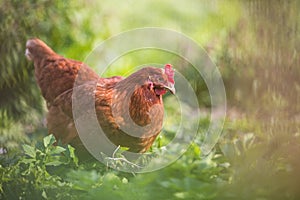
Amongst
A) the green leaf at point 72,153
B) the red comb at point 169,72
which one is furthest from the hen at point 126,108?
the green leaf at point 72,153

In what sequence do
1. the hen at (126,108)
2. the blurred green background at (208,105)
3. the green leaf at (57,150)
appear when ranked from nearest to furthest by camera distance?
the blurred green background at (208,105)
the green leaf at (57,150)
the hen at (126,108)

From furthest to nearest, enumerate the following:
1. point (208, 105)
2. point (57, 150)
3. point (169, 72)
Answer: point (208, 105) → point (169, 72) → point (57, 150)

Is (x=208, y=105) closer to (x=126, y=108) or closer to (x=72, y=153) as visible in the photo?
(x=126, y=108)

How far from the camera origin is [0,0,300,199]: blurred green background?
2.24 metres

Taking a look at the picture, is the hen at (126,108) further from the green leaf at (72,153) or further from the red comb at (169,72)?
the green leaf at (72,153)

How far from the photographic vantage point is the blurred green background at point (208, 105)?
2238 mm

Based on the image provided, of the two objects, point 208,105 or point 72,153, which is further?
point 208,105

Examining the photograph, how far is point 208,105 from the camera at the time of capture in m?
3.84

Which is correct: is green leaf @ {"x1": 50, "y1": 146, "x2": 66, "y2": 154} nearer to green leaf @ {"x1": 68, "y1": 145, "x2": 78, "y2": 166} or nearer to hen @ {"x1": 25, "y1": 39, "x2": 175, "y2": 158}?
green leaf @ {"x1": 68, "y1": 145, "x2": 78, "y2": 166}

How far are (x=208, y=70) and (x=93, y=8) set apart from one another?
0.85m

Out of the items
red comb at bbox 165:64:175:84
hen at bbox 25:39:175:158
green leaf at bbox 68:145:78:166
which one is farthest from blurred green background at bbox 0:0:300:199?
red comb at bbox 165:64:175:84

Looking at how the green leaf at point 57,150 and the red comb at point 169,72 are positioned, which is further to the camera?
the red comb at point 169,72

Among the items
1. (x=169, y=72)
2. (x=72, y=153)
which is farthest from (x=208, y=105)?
(x=72, y=153)

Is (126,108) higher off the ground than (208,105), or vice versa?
(126,108)
